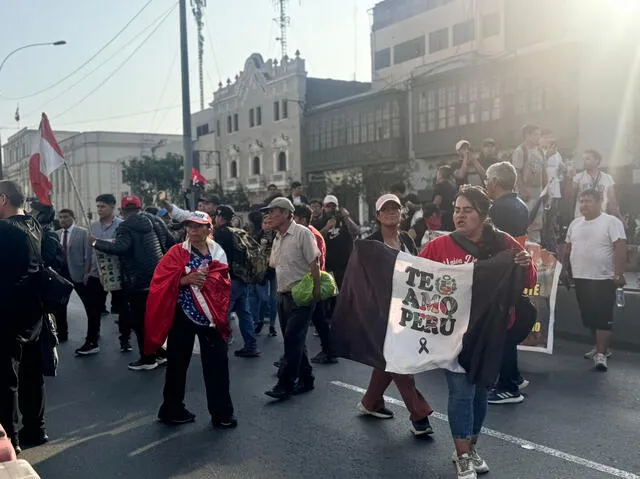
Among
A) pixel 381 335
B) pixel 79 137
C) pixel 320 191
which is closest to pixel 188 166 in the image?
pixel 381 335

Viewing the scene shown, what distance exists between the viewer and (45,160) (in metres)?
8.52

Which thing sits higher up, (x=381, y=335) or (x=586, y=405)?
(x=381, y=335)

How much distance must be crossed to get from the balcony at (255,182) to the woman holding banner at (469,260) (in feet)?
150

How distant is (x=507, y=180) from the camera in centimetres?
589

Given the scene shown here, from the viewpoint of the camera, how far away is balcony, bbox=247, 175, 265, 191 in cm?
5038

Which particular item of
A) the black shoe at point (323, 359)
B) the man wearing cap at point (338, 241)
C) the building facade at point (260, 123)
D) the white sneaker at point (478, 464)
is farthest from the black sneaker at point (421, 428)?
the building facade at point (260, 123)

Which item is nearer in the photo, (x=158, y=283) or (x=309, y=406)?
(x=158, y=283)

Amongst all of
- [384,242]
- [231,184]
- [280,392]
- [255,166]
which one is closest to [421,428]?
[384,242]

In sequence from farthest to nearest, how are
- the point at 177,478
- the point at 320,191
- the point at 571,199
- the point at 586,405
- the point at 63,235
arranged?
the point at 320,191 < the point at 571,199 < the point at 63,235 < the point at 586,405 < the point at 177,478

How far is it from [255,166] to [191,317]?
46.5 metres

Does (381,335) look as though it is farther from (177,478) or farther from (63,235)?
(63,235)

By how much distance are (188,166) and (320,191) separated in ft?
81.6

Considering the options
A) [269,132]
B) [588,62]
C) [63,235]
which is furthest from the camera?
[269,132]

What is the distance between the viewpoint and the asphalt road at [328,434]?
4.68 metres
